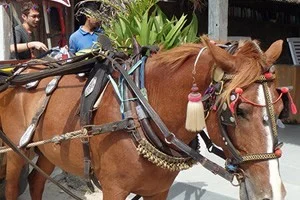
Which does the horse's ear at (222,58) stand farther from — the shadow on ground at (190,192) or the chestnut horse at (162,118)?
the shadow on ground at (190,192)

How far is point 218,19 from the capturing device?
484 centimetres

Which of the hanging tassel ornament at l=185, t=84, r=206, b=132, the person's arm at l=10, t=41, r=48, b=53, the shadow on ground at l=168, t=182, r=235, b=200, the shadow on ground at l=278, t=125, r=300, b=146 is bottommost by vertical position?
the shadow on ground at l=278, t=125, r=300, b=146

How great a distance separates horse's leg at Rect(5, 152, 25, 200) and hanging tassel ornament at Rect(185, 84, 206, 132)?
1.77 metres

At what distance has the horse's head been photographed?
1.82m

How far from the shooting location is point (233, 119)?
6.10 ft

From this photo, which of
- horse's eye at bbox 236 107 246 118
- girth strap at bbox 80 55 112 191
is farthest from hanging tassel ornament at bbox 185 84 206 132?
girth strap at bbox 80 55 112 191

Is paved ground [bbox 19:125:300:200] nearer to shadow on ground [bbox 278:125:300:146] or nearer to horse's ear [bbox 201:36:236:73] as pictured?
shadow on ground [bbox 278:125:300:146]

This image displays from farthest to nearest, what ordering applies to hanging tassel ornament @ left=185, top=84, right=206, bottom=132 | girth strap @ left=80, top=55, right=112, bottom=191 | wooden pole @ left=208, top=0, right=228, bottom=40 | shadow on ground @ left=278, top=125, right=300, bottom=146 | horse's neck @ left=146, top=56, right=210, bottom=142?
shadow on ground @ left=278, top=125, right=300, bottom=146 < wooden pole @ left=208, top=0, right=228, bottom=40 < girth strap @ left=80, top=55, right=112, bottom=191 < horse's neck @ left=146, top=56, right=210, bottom=142 < hanging tassel ornament @ left=185, top=84, right=206, bottom=132

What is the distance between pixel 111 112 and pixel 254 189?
917 millimetres

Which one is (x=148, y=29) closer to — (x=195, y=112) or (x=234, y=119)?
(x=195, y=112)

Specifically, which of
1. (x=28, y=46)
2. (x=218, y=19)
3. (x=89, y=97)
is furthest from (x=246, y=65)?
(x=218, y=19)

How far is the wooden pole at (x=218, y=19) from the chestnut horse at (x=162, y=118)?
2.39 m

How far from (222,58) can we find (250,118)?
0.29 metres

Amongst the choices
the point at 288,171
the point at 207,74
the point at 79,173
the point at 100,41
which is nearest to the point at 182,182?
the point at 288,171
